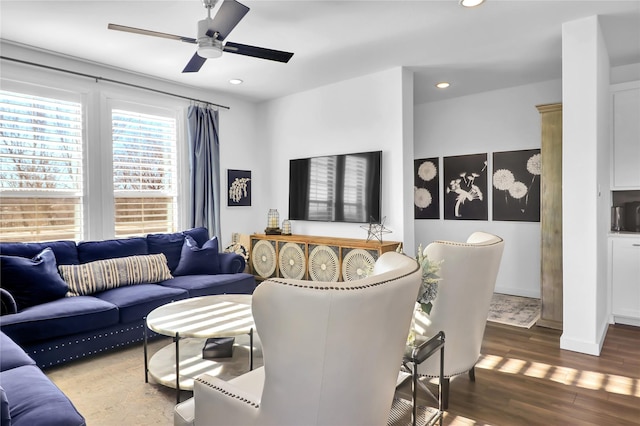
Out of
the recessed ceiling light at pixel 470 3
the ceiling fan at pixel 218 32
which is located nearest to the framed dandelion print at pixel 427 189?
the recessed ceiling light at pixel 470 3

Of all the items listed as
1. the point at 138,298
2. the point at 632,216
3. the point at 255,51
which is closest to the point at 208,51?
the point at 255,51

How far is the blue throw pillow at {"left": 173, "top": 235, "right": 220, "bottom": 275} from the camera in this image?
167 inches

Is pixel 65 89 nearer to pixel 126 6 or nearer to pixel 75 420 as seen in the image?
pixel 126 6

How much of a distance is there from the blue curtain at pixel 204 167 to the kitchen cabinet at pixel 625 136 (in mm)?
4410

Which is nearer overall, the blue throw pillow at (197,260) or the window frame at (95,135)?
the window frame at (95,135)

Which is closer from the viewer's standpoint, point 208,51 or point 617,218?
point 208,51

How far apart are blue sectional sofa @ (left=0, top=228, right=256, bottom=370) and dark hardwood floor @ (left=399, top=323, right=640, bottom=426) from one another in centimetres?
220

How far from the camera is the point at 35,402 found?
1514 mm

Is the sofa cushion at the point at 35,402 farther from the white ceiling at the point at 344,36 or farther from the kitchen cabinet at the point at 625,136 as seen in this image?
the kitchen cabinet at the point at 625,136

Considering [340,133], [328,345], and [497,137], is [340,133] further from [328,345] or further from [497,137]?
[328,345]

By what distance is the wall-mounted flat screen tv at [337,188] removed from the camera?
4.48m

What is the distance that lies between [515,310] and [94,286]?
4182 millimetres

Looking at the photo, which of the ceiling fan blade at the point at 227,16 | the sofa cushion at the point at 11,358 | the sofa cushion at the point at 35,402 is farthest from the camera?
the ceiling fan blade at the point at 227,16

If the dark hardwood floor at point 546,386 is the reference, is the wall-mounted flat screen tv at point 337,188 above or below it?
above
